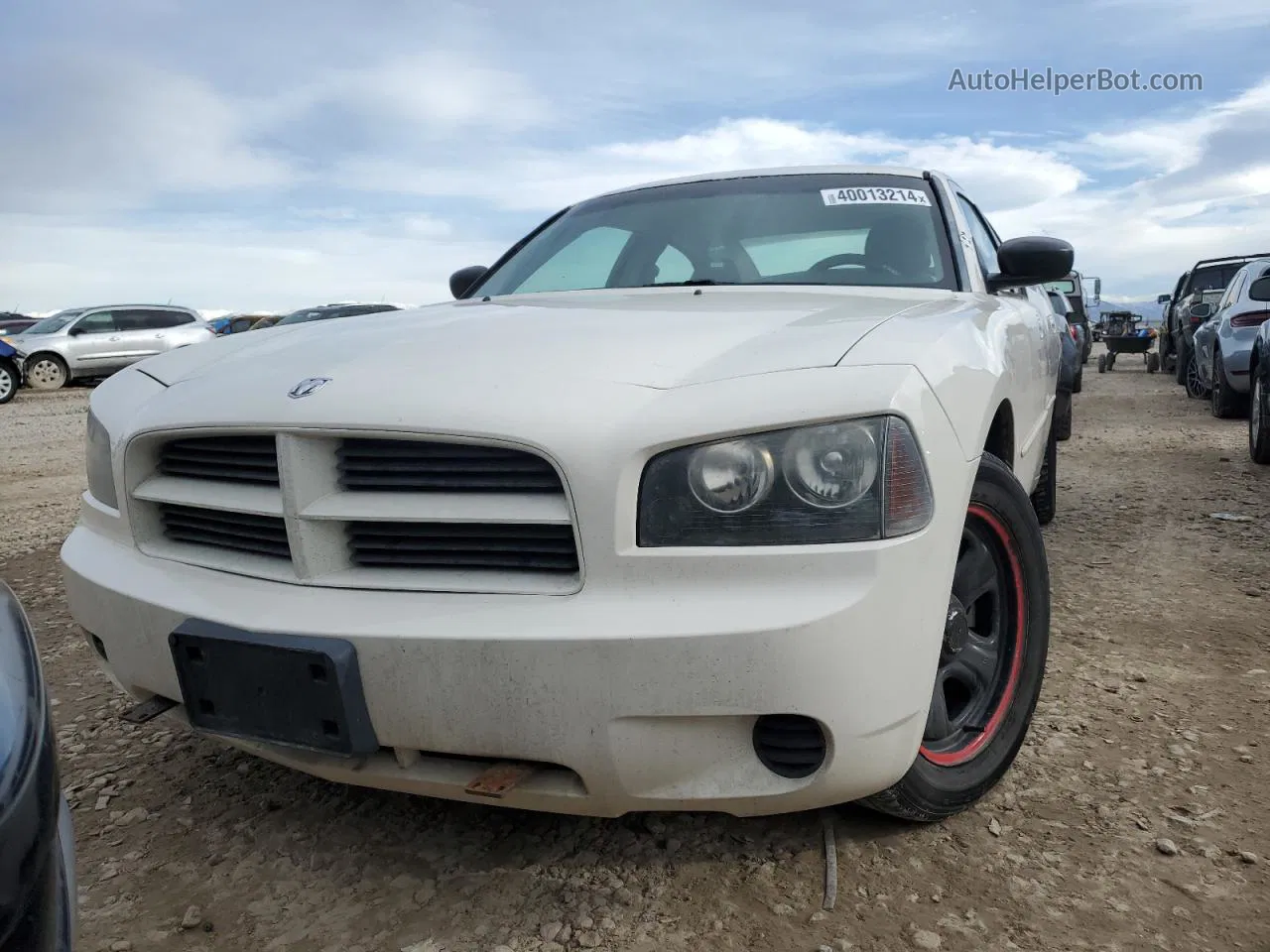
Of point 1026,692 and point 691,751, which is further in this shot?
point 1026,692

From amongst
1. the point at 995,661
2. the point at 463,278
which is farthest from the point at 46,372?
the point at 995,661

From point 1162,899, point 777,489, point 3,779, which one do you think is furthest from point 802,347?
point 3,779

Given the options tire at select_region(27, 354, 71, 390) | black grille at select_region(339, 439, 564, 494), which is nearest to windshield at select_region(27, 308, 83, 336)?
tire at select_region(27, 354, 71, 390)

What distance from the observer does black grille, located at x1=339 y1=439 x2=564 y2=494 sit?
1634 millimetres

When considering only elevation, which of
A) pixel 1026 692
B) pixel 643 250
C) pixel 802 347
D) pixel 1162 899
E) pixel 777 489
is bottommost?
pixel 1162 899

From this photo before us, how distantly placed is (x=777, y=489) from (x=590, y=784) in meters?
0.57

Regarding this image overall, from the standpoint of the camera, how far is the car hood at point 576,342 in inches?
67.8

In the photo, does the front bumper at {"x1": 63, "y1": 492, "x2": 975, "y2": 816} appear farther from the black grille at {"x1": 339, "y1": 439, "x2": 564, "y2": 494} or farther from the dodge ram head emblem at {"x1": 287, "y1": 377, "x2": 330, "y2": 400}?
the dodge ram head emblem at {"x1": 287, "y1": 377, "x2": 330, "y2": 400}

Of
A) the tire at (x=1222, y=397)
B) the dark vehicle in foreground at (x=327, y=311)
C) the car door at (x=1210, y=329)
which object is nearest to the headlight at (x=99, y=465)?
the car door at (x=1210, y=329)

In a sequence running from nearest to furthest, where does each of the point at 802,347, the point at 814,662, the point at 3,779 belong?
the point at 3,779 → the point at 814,662 → the point at 802,347

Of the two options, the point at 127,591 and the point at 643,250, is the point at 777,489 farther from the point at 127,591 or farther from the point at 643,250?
the point at 643,250

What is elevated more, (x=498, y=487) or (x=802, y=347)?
(x=802, y=347)

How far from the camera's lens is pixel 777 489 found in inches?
62.0

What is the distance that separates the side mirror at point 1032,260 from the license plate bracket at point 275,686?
215cm
